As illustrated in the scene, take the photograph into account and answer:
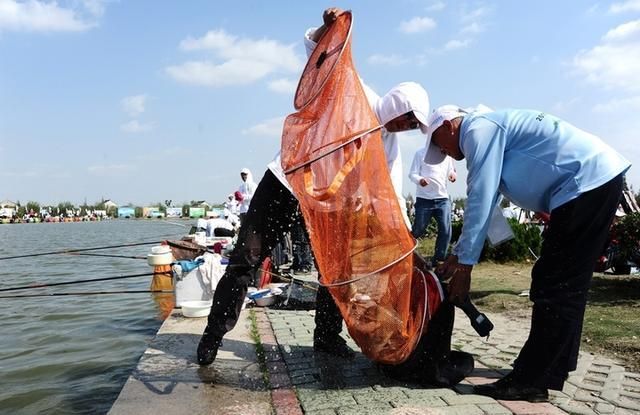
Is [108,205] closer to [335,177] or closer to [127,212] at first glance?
[127,212]

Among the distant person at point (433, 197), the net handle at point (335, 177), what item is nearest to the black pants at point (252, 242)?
the net handle at point (335, 177)

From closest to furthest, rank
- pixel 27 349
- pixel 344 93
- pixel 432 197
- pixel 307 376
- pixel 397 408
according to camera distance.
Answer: pixel 397 408
pixel 344 93
pixel 307 376
pixel 27 349
pixel 432 197

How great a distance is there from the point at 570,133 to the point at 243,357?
8.91 ft

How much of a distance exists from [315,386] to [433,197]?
4.90 metres

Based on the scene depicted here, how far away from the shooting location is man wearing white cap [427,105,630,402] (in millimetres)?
2814

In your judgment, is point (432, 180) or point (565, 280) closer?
point (565, 280)

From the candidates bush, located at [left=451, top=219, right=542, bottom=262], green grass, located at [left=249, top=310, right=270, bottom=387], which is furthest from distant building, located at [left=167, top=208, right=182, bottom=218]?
green grass, located at [left=249, top=310, right=270, bottom=387]

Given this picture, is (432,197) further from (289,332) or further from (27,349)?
(27,349)

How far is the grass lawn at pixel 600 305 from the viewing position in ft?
13.3

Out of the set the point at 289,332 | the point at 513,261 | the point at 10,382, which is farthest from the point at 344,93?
the point at 513,261

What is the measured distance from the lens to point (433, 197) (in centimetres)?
765

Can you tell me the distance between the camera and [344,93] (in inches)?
120

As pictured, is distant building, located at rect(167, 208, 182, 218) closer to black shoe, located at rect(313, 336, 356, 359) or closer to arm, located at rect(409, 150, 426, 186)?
arm, located at rect(409, 150, 426, 186)

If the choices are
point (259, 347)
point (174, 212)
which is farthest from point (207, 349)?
point (174, 212)
